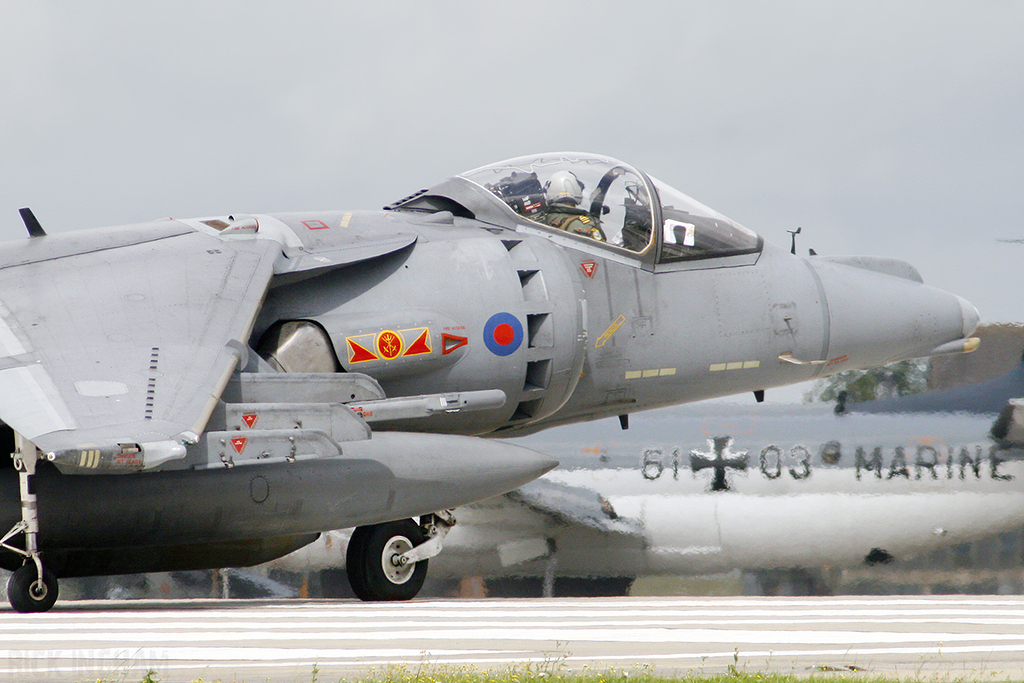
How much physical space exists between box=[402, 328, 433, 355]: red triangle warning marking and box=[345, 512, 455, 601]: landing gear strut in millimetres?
1424

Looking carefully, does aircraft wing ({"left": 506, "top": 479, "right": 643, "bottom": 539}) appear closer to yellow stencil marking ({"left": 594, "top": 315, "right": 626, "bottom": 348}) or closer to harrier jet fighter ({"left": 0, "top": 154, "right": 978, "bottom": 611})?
harrier jet fighter ({"left": 0, "top": 154, "right": 978, "bottom": 611})

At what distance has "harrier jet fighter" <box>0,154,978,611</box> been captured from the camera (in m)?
6.43

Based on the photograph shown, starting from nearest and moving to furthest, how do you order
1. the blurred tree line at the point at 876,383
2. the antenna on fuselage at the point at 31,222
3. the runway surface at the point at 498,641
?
1. the runway surface at the point at 498,641
2. the antenna on fuselage at the point at 31,222
3. the blurred tree line at the point at 876,383

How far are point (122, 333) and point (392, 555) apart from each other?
3.09 metres

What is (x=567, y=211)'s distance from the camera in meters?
9.81

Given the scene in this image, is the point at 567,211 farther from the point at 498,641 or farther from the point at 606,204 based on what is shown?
the point at 498,641

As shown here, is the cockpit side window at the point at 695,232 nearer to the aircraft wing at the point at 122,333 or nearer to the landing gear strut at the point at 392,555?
the landing gear strut at the point at 392,555

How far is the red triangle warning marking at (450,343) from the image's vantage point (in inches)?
330

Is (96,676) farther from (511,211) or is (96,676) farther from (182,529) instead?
(511,211)

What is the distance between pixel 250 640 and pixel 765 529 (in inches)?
298

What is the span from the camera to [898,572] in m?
11.5

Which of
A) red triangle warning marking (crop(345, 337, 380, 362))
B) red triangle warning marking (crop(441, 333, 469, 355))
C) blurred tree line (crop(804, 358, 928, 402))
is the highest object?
red triangle warning marking (crop(441, 333, 469, 355))

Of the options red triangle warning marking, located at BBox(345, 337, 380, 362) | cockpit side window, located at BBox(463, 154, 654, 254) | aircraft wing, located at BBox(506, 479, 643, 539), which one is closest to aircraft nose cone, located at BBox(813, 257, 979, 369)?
cockpit side window, located at BBox(463, 154, 654, 254)

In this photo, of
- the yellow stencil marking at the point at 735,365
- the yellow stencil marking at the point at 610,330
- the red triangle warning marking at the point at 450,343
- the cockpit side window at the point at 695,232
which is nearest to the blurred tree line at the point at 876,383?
the yellow stencil marking at the point at 735,365
